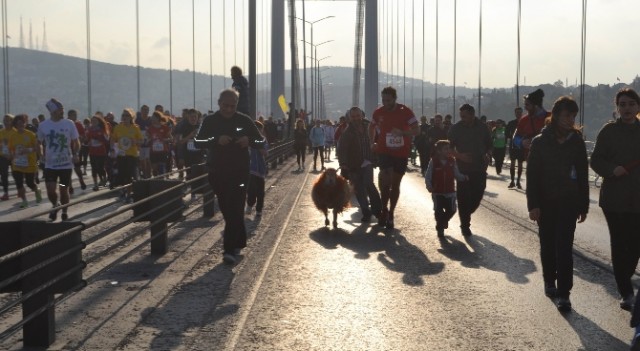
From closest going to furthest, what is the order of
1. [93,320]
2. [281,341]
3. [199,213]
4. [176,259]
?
[281,341] → [93,320] → [176,259] → [199,213]

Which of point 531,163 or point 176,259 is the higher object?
point 531,163

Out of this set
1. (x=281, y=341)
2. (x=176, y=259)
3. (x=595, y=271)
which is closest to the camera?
(x=281, y=341)

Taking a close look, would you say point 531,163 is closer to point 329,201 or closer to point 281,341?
point 281,341

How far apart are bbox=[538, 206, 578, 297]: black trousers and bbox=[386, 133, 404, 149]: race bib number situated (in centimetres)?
514

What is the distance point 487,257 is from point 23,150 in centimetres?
926

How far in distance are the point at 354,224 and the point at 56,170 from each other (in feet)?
14.6

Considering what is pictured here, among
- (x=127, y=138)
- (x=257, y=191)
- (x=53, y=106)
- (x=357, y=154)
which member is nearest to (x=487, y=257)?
(x=357, y=154)

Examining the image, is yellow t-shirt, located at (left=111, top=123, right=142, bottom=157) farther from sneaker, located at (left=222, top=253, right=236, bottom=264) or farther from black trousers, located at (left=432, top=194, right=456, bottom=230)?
sneaker, located at (left=222, top=253, right=236, bottom=264)

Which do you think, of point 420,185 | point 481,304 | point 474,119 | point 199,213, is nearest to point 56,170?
point 199,213

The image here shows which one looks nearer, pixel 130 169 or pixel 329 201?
pixel 329 201

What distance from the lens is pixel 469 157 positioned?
11.1 meters

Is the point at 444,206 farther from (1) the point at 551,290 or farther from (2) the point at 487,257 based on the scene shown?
(1) the point at 551,290

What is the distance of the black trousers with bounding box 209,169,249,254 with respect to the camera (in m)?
8.77

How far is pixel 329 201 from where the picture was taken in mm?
11797
